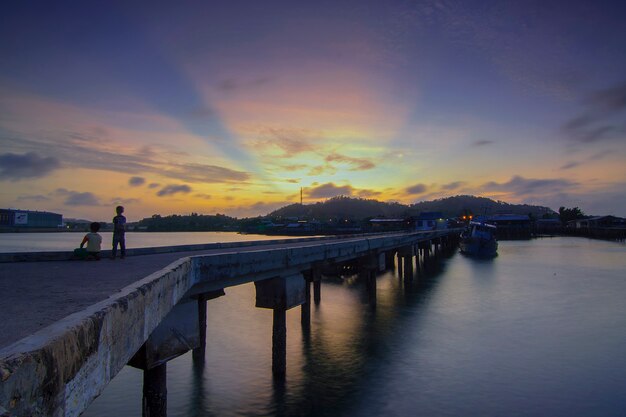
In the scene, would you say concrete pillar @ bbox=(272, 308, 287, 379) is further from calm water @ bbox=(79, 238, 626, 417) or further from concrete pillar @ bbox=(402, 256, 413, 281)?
concrete pillar @ bbox=(402, 256, 413, 281)

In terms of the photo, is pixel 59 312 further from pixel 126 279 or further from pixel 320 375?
pixel 320 375

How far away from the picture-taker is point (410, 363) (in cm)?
1727

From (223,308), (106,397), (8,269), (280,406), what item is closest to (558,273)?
(223,308)

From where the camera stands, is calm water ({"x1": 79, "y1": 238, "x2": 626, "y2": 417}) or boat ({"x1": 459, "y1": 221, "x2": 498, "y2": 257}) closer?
calm water ({"x1": 79, "y1": 238, "x2": 626, "y2": 417})

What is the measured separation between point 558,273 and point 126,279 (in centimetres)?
5262

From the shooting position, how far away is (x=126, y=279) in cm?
743

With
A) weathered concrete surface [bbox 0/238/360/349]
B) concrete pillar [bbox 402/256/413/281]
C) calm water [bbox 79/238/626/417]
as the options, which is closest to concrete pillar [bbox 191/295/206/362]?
calm water [bbox 79/238/626/417]

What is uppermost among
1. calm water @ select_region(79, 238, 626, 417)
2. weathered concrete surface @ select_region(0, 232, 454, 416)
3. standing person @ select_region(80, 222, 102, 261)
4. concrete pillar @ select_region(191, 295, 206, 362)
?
standing person @ select_region(80, 222, 102, 261)

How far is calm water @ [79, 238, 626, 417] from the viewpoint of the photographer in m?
13.3

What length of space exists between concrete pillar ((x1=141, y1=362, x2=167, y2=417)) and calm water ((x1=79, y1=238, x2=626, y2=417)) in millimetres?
4371

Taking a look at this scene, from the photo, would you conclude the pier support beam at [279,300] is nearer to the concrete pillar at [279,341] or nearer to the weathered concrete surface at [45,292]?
the concrete pillar at [279,341]

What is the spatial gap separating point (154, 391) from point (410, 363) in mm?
11533

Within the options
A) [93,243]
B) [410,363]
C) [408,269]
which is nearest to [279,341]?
[410,363]

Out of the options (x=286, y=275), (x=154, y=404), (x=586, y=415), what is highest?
(x=286, y=275)
